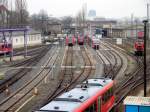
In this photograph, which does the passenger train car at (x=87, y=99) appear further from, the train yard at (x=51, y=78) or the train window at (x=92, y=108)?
the train yard at (x=51, y=78)

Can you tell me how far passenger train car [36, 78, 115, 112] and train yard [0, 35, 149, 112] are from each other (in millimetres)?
2648

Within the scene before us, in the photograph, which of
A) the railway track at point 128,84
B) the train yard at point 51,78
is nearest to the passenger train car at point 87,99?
the train yard at point 51,78

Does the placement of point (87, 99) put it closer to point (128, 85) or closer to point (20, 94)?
point (20, 94)

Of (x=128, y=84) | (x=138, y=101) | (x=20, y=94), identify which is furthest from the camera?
(x=128, y=84)

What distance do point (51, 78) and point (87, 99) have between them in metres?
19.1

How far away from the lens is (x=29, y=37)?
79750 millimetres

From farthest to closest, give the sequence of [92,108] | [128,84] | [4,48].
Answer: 1. [4,48]
2. [128,84]
3. [92,108]

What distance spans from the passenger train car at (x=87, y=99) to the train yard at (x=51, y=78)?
2.65m

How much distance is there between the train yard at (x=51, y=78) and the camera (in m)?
25.4

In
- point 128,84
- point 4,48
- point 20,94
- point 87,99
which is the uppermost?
point 4,48

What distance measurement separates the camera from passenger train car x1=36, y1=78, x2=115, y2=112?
14.2m

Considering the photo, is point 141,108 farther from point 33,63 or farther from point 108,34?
point 108,34

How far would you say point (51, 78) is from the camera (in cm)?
3503

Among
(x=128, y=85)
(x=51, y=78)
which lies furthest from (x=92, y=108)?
(x=51, y=78)
